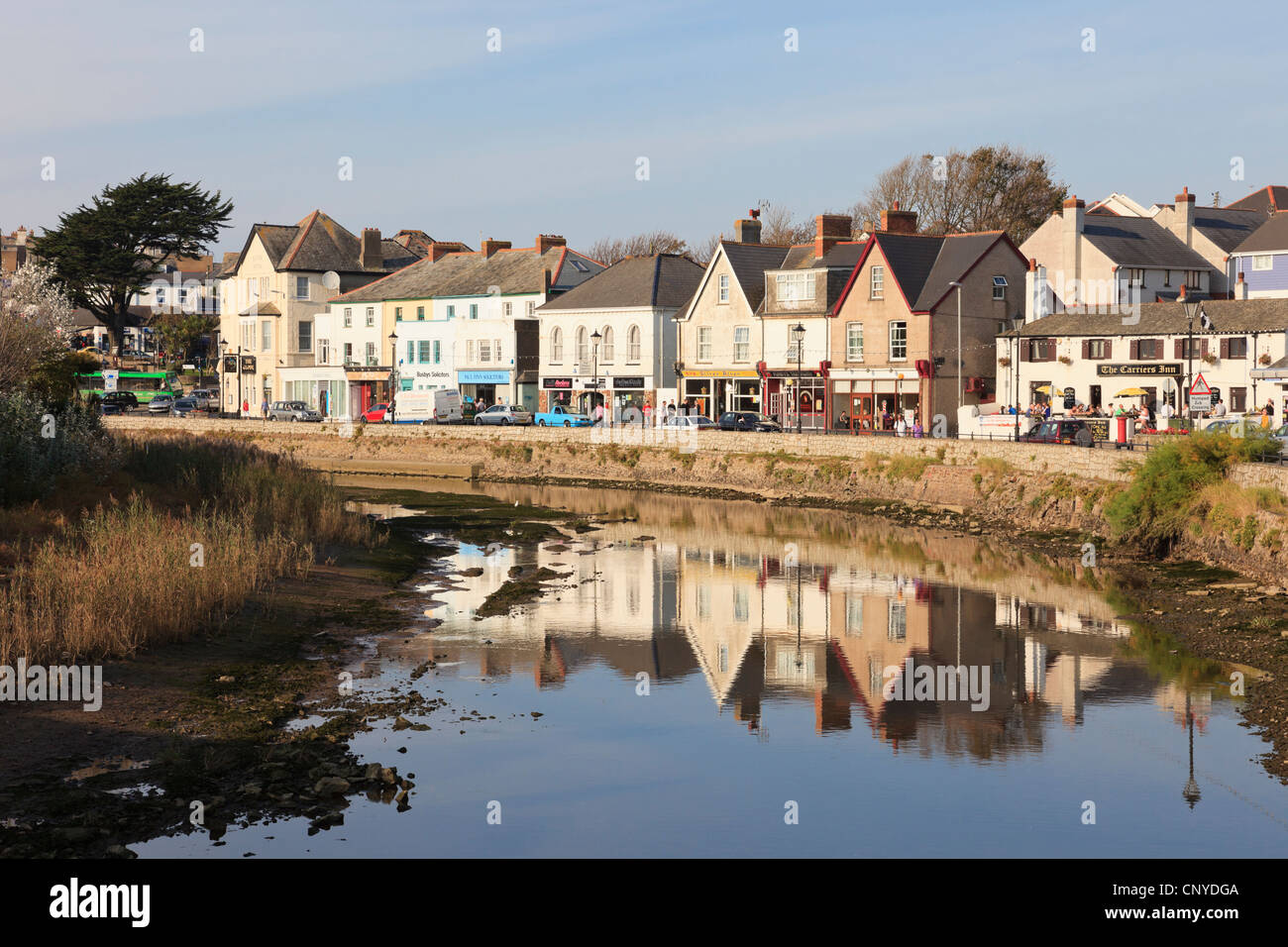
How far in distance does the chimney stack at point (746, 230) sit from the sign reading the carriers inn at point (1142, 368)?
24.3m

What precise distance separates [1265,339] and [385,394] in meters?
57.5

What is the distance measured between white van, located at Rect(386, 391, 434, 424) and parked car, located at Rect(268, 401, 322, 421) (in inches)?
395

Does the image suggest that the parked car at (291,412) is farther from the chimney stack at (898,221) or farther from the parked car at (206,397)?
the chimney stack at (898,221)

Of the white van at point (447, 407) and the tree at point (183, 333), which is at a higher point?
the tree at point (183, 333)

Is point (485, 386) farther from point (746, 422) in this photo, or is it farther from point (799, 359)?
point (746, 422)

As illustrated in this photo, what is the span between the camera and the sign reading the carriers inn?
6025 centimetres

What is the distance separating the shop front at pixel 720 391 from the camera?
75188mm

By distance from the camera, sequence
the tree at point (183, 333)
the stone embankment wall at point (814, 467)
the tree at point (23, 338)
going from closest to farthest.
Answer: the stone embankment wall at point (814, 467) → the tree at point (23, 338) → the tree at point (183, 333)

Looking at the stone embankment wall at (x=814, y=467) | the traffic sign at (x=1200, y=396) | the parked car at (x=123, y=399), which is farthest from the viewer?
the parked car at (x=123, y=399)

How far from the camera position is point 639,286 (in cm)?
8075

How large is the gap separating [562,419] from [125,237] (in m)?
43.3

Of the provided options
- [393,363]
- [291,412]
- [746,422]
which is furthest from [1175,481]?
[393,363]

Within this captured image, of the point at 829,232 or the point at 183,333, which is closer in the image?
the point at 829,232

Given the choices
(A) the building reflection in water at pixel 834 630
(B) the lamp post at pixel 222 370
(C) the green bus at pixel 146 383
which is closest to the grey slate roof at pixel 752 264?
(A) the building reflection in water at pixel 834 630
